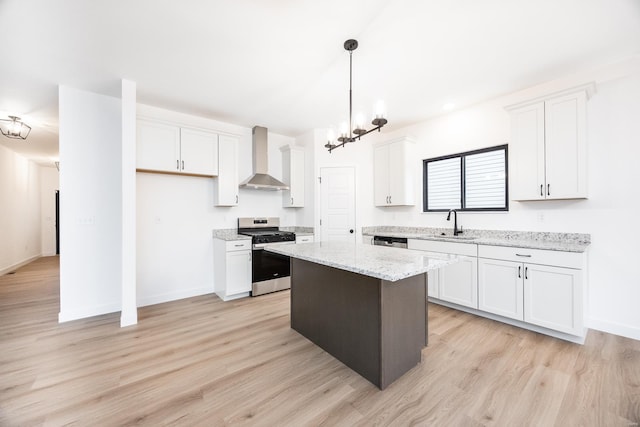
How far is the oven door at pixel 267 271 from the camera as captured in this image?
3887 millimetres

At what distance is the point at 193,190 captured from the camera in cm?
398

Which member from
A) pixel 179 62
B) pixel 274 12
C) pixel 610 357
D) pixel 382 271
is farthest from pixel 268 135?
pixel 610 357

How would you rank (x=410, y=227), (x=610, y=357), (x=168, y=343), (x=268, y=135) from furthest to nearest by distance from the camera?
(x=268, y=135), (x=410, y=227), (x=168, y=343), (x=610, y=357)

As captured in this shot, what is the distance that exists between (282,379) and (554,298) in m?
2.68

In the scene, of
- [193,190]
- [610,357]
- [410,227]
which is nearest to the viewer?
[610,357]

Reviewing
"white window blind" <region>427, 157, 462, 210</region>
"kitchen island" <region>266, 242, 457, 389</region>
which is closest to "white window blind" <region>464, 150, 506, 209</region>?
"white window blind" <region>427, 157, 462, 210</region>

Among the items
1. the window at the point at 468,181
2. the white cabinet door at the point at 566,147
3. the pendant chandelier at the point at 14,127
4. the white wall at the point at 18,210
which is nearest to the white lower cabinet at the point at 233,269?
the window at the point at 468,181

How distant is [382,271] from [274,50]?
2261mm

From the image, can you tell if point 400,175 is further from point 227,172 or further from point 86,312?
point 86,312

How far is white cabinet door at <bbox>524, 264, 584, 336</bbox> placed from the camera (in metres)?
2.36

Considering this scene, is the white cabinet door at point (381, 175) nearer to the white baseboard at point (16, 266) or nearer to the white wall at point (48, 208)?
the white baseboard at point (16, 266)

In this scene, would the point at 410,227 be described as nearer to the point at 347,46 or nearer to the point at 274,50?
the point at 347,46

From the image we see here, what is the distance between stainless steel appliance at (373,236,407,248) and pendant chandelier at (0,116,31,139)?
585cm

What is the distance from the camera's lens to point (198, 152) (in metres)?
3.73
